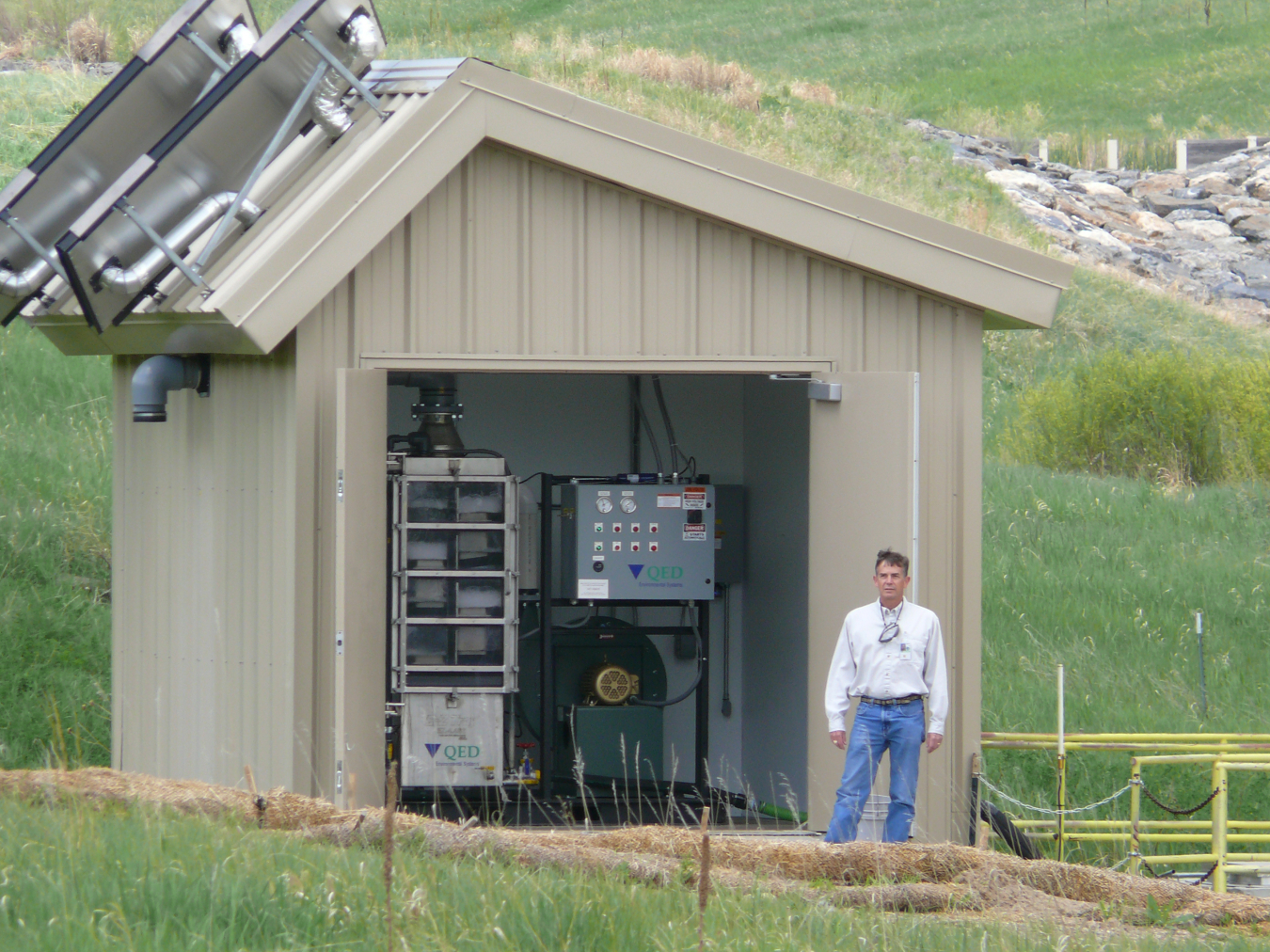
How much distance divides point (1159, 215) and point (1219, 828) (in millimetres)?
27517

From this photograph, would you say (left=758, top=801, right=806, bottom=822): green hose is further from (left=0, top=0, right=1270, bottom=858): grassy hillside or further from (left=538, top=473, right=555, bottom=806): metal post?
(left=0, top=0, right=1270, bottom=858): grassy hillside

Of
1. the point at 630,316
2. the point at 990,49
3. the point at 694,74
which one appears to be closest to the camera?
the point at 630,316

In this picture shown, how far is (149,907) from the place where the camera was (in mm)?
4309

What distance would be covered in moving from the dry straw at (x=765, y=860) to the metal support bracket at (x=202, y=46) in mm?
4071

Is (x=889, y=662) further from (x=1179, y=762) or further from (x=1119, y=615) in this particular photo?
(x=1119, y=615)

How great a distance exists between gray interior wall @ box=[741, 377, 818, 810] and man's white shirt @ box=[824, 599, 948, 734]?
195cm

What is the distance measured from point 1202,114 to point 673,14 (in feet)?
71.7

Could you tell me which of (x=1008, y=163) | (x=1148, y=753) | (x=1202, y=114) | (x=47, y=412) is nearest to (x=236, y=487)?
(x=1148, y=753)

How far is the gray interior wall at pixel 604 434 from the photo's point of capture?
10.6m

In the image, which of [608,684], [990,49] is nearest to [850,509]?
[608,684]

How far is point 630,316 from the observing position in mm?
7773

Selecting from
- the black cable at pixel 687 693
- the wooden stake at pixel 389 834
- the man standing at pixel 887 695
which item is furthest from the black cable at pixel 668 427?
the wooden stake at pixel 389 834

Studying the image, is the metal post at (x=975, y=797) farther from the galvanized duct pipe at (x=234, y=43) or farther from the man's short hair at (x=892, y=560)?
the galvanized duct pipe at (x=234, y=43)

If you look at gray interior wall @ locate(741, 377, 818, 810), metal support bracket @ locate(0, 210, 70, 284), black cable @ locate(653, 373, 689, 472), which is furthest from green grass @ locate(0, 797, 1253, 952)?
black cable @ locate(653, 373, 689, 472)
